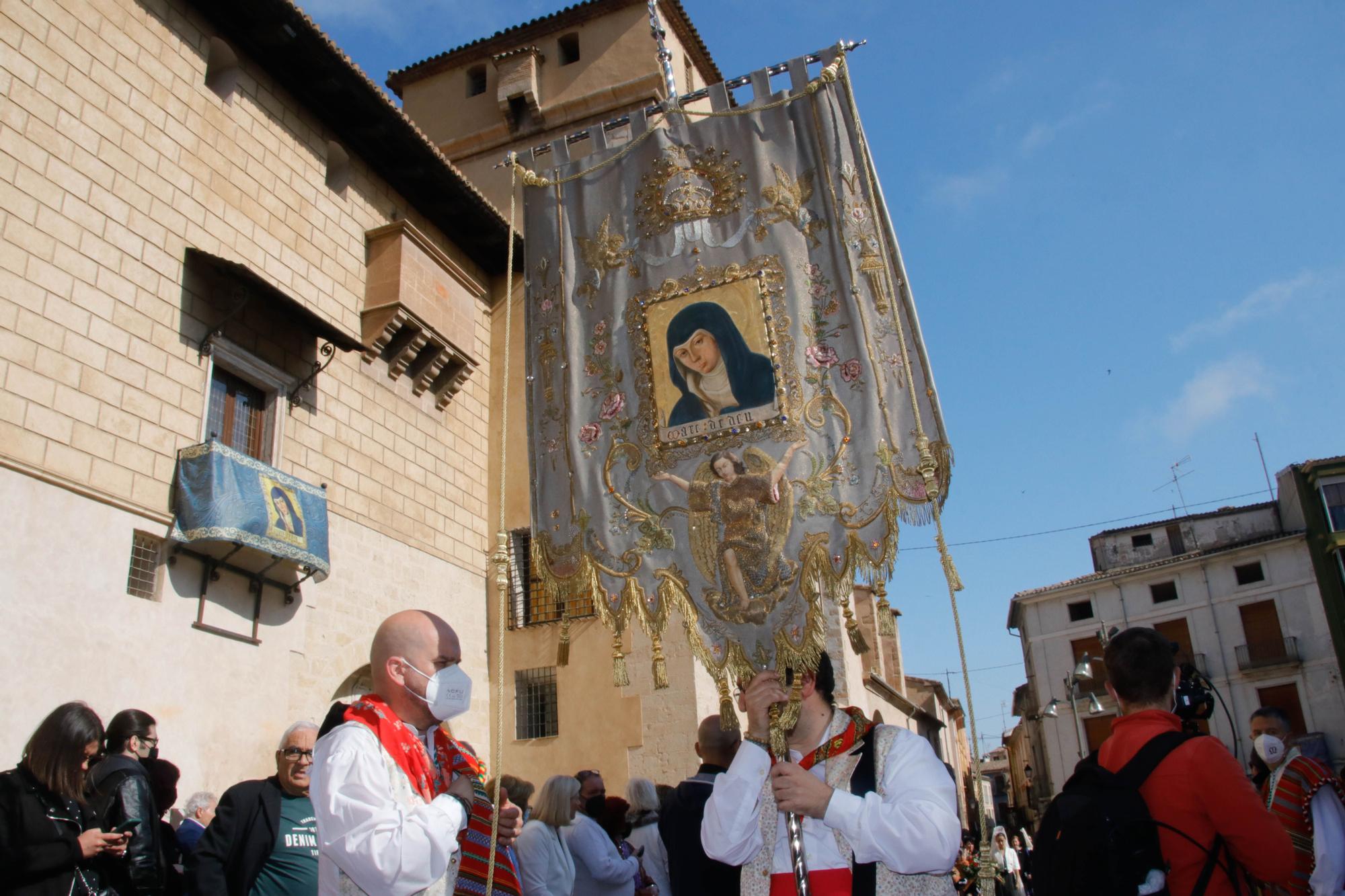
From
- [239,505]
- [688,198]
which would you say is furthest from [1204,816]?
[239,505]

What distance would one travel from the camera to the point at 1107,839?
3062 mm

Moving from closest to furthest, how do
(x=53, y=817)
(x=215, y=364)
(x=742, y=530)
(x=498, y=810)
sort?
(x=498, y=810)
(x=53, y=817)
(x=742, y=530)
(x=215, y=364)

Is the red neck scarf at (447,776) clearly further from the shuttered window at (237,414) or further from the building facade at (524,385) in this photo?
the shuttered window at (237,414)

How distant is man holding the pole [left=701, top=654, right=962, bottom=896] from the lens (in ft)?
9.75

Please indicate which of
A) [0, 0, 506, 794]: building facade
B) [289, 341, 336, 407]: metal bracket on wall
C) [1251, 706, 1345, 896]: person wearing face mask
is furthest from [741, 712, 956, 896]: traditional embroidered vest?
[289, 341, 336, 407]: metal bracket on wall

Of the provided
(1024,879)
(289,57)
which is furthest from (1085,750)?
(289,57)

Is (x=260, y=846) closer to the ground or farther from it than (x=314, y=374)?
closer to the ground

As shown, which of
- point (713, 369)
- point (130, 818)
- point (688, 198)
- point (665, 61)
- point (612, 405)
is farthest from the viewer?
point (665, 61)

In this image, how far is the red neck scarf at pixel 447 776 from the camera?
318 centimetres

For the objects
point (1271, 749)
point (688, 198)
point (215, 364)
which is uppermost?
point (215, 364)

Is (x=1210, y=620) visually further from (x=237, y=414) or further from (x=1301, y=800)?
(x=1301, y=800)

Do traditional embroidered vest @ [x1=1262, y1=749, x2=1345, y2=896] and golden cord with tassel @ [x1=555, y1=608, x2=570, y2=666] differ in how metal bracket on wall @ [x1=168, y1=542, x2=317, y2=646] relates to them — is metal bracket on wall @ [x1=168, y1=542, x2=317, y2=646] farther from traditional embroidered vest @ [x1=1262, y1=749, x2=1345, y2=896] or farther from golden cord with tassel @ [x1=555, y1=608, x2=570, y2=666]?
traditional embroidered vest @ [x1=1262, y1=749, x2=1345, y2=896]

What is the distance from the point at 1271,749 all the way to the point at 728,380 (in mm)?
3246

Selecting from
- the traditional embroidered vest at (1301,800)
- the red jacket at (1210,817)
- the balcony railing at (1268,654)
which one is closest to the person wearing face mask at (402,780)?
the red jacket at (1210,817)
